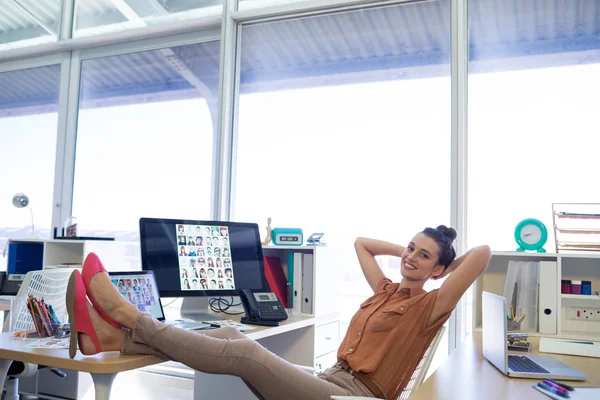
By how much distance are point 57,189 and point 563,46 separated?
355 cm

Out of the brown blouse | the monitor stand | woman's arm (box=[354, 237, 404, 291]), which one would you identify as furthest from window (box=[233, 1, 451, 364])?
the brown blouse

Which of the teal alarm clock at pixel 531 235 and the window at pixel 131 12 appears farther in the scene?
the window at pixel 131 12

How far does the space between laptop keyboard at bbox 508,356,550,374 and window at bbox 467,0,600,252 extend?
4.28 ft

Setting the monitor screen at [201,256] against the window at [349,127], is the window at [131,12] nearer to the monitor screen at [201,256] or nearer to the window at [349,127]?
the window at [349,127]

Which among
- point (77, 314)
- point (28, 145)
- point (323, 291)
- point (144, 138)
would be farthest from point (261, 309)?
point (28, 145)

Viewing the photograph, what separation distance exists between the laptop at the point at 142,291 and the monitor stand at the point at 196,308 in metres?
0.35

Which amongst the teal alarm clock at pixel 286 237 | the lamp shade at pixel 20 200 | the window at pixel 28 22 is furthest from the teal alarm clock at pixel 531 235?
the window at pixel 28 22

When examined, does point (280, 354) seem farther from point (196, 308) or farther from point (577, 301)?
point (577, 301)

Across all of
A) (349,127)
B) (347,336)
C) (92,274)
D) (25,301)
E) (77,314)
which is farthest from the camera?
(349,127)

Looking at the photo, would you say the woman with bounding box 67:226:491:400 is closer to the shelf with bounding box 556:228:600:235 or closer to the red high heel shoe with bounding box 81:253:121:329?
the red high heel shoe with bounding box 81:253:121:329

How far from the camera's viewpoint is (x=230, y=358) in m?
1.81

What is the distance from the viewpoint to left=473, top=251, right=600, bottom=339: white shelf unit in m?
2.55

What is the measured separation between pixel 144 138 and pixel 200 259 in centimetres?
181

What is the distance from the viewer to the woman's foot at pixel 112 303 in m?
1.74
